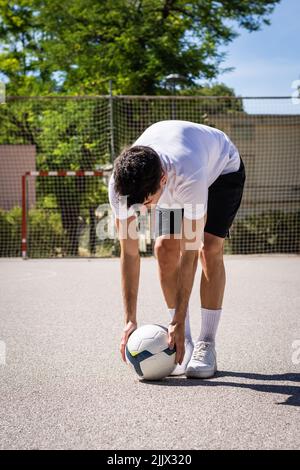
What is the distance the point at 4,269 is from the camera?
11.5 metres

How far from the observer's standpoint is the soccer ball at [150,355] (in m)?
3.75

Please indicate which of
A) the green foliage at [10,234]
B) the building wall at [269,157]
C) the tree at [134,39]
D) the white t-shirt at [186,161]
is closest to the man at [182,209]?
the white t-shirt at [186,161]

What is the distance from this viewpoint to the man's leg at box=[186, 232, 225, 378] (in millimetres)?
4039

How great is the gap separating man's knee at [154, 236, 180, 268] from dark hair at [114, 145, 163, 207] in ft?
2.83

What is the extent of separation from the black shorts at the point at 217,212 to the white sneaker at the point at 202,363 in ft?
2.33

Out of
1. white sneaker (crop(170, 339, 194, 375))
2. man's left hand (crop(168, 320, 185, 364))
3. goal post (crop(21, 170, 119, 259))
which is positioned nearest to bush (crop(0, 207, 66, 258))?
goal post (crop(21, 170, 119, 259))

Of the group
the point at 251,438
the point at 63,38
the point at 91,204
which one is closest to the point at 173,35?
the point at 63,38

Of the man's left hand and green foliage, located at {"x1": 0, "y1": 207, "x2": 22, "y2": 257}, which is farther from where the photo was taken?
green foliage, located at {"x1": 0, "y1": 207, "x2": 22, "y2": 257}

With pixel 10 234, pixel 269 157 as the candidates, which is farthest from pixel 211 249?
pixel 269 157

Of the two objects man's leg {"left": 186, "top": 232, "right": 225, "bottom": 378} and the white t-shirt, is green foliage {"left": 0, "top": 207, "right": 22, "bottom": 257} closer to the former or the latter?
man's leg {"left": 186, "top": 232, "right": 225, "bottom": 378}

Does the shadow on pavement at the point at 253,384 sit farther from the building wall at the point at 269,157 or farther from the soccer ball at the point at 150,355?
the building wall at the point at 269,157

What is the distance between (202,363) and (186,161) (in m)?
1.27

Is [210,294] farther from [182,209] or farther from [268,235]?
[268,235]

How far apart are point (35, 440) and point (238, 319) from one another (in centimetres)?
351
